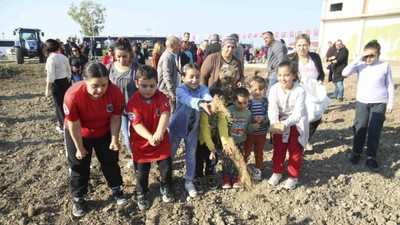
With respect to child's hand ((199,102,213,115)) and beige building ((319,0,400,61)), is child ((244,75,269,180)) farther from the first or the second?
beige building ((319,0,400,61))

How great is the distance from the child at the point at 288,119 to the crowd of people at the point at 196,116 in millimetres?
11

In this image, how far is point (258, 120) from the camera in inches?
131

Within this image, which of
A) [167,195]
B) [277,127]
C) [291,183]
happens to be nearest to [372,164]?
[291,183]

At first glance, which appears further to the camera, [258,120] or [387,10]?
[387,10]

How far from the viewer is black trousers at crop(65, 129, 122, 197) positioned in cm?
272

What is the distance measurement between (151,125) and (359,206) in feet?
7.89

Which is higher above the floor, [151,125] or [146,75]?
[146,75]

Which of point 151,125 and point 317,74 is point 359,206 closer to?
point 317,74

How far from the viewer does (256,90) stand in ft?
10.8

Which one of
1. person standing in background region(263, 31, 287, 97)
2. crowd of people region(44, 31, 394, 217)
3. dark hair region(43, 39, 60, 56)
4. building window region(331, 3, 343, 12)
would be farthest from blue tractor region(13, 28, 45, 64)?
building window region(331, 3, 343, 12)

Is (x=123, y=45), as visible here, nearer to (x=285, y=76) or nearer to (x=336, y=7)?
(x=285, y=76)

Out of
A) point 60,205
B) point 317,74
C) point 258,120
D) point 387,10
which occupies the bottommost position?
point 60,205

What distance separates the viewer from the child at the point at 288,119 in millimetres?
3115

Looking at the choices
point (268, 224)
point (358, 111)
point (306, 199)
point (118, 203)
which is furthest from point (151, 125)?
point (358, 111)
